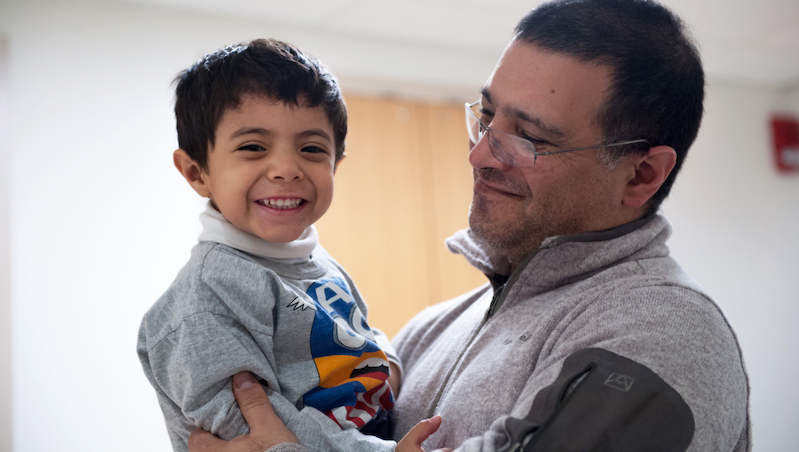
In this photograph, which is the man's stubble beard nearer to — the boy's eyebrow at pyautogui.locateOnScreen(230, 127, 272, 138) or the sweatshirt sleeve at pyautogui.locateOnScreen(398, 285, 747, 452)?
the sweatshirt sleeve at pyautogui.locateOnScreen(398, 285, 747, 452)

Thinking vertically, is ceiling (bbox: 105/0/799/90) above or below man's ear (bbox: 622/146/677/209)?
above

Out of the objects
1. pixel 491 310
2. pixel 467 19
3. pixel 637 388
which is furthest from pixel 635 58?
pixel 467 19

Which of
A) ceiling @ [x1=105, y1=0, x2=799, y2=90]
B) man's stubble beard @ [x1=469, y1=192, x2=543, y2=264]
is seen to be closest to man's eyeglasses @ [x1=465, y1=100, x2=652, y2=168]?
man's stubble beard @ [x1=469, y1=192, x2=543, y2=264]

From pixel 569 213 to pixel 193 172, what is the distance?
808mm

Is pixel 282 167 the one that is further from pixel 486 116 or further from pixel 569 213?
pixel 569 213

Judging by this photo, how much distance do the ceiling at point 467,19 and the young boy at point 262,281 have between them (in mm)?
2421

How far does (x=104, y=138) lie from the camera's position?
3273 millimetres

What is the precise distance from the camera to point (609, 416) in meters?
0.84

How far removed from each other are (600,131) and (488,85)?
267mm

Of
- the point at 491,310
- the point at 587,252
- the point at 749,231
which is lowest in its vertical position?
the point at 749,231

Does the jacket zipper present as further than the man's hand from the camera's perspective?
Yes

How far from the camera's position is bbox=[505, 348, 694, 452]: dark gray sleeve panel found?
2.72ft

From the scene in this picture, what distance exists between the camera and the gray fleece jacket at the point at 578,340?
2.95 feet

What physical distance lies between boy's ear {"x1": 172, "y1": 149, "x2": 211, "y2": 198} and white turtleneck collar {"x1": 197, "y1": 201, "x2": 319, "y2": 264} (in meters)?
0.03
